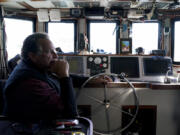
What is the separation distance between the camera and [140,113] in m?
2.11

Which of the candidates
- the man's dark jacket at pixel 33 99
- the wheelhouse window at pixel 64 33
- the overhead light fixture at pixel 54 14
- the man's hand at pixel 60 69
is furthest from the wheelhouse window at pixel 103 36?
the man's dark jacket at pixel 33 99

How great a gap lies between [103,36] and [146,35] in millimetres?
928

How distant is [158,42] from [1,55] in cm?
307

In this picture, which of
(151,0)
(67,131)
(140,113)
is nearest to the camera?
(67,131)

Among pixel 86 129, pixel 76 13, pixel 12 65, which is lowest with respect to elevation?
pixel 86 129

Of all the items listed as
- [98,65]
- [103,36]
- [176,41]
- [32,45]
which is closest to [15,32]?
[103,36]

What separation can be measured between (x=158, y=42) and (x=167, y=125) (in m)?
2.50

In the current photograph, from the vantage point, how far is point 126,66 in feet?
7.27

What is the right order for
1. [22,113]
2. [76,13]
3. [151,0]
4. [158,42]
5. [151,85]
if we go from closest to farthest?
[22,113] → [151,85] → [151,0] → [76,13] → [158,42]

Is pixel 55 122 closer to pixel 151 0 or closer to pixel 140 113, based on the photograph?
pixel 140 113

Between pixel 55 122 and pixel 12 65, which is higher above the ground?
pixel 12 65

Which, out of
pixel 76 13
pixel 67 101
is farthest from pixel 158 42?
pixel 67 101

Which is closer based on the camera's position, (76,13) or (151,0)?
(151,0)

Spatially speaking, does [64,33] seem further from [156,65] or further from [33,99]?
[33,99]
